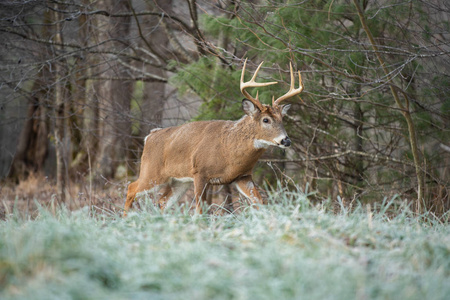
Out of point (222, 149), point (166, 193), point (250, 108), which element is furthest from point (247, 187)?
point (166, 193)

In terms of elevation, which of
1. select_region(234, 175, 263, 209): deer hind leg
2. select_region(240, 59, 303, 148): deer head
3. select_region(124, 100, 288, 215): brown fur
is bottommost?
select_region(234, 175, 263, 209): deer hind leg

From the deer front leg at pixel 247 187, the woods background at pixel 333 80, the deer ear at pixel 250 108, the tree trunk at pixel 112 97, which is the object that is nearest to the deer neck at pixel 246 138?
the deer ear at pixel 250 108

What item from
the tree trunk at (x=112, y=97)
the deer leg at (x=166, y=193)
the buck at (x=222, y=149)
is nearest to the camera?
the buck at (x=222, y=149)

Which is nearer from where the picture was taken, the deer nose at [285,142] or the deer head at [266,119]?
the deer nose at [285,142]

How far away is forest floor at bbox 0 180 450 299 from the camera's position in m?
2.77

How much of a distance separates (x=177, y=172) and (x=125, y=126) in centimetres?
538

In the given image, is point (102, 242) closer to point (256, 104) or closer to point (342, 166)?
point (256, 104)

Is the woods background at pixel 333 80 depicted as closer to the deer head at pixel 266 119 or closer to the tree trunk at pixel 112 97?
the tree trunk at pixel 112 97

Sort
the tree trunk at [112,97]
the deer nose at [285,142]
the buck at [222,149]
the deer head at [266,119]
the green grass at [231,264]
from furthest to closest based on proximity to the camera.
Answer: the tree trunk at [112,97] < the buck at [222,149] < the deer head at [266,119] < the deer nose at [285,142] < the green grass at [231,264]

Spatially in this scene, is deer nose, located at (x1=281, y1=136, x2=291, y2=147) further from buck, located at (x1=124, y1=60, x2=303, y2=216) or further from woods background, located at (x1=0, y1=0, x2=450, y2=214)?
woods background, located at (x1=0, y1=0, x2=450, y2=214)

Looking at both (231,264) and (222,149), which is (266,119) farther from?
(231,264)

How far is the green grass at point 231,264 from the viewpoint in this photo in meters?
2.77

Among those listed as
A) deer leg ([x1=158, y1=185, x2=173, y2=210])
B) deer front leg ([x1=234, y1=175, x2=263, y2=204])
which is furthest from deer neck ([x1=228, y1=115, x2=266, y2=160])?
deer leg ([x1=158, y1=185, x2=173, y2=210])

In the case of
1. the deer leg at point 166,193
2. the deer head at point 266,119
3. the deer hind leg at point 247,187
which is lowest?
the deer leg at point 166,193
